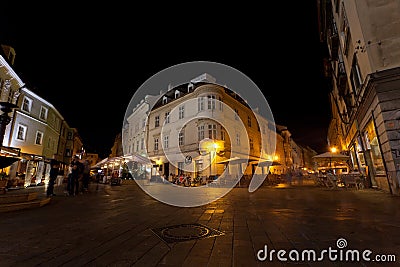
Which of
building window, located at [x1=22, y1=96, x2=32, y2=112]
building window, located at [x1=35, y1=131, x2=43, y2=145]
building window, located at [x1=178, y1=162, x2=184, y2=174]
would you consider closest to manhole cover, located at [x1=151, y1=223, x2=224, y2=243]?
building window, located at [x1=22, y1=96, x2=32, y2=112]

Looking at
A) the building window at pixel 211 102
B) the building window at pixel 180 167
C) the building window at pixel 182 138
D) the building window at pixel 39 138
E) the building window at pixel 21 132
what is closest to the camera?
the building window at pixel 21 132

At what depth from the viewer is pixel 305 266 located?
188 cm

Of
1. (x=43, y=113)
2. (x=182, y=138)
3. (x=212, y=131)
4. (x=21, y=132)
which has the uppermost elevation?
(x=43, y=113)

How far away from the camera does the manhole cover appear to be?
9.06 ft

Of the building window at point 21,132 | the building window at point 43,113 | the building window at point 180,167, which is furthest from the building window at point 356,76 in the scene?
the building window at point 43,113

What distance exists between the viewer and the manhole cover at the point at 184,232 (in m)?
2.76

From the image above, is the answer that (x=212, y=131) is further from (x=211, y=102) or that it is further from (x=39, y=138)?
(x=39, y=138)

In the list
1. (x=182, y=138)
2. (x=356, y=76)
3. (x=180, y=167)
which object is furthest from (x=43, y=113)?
(x=356, y=76)

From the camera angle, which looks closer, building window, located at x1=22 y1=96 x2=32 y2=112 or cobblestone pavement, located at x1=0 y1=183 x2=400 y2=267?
cobblestone pavement, located at x1=0 y1=183 x2=400 y2=267

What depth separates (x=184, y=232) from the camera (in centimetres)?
311

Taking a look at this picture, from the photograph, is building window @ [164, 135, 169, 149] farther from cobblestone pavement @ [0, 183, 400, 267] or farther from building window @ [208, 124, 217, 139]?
cobblestone pavement @ [0, 183, 400, 267]

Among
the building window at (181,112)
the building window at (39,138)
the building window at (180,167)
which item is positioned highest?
the building window at (181,112)

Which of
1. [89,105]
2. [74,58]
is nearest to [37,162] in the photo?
[89,105]

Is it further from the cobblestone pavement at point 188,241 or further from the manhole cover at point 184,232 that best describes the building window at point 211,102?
the manhole cover at point 184,232
